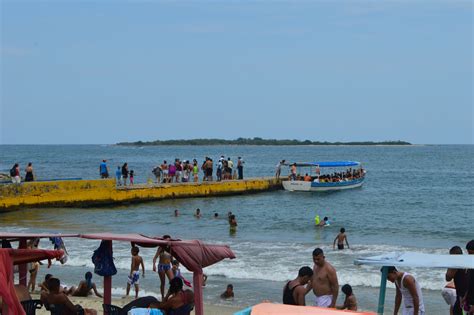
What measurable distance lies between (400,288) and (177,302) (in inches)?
121

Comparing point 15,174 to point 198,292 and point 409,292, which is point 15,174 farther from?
point 409,292

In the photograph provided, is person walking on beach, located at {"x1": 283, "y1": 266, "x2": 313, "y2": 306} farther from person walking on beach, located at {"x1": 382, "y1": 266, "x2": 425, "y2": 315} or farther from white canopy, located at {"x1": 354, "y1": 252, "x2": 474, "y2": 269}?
white canopy, located at {"x1": 354, "y1": 252, "x2": 474, "y2": 269}

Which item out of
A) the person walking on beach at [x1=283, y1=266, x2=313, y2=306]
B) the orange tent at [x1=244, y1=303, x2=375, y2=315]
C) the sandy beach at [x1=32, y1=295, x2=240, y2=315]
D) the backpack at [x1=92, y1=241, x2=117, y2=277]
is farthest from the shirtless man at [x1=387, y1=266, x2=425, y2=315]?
the sandy beach at [x1=32, y1=295, x2=240, y2=315]

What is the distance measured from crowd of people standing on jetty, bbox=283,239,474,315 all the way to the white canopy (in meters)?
0.61

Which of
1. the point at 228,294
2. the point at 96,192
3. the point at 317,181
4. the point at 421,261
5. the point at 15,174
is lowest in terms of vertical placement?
the point at 228,294

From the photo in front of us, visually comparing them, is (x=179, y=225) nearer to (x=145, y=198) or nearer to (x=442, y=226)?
(x=145, y=198)

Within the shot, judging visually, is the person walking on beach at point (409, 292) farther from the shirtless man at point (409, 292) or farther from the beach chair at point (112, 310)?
the beach chair at point (112, 310)

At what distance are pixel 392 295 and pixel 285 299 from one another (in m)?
6.19

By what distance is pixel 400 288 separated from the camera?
9953 mm

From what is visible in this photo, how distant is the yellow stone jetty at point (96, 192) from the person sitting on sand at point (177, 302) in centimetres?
2268

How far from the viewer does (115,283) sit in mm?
17219

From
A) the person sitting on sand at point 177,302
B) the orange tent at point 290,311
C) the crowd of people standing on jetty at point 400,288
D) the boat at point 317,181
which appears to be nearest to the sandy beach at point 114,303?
the person sitting on sand at point 177,302

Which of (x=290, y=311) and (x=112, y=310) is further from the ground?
(x=290, y=311)

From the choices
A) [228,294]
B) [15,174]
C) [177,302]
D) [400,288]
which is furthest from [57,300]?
[15,174]
